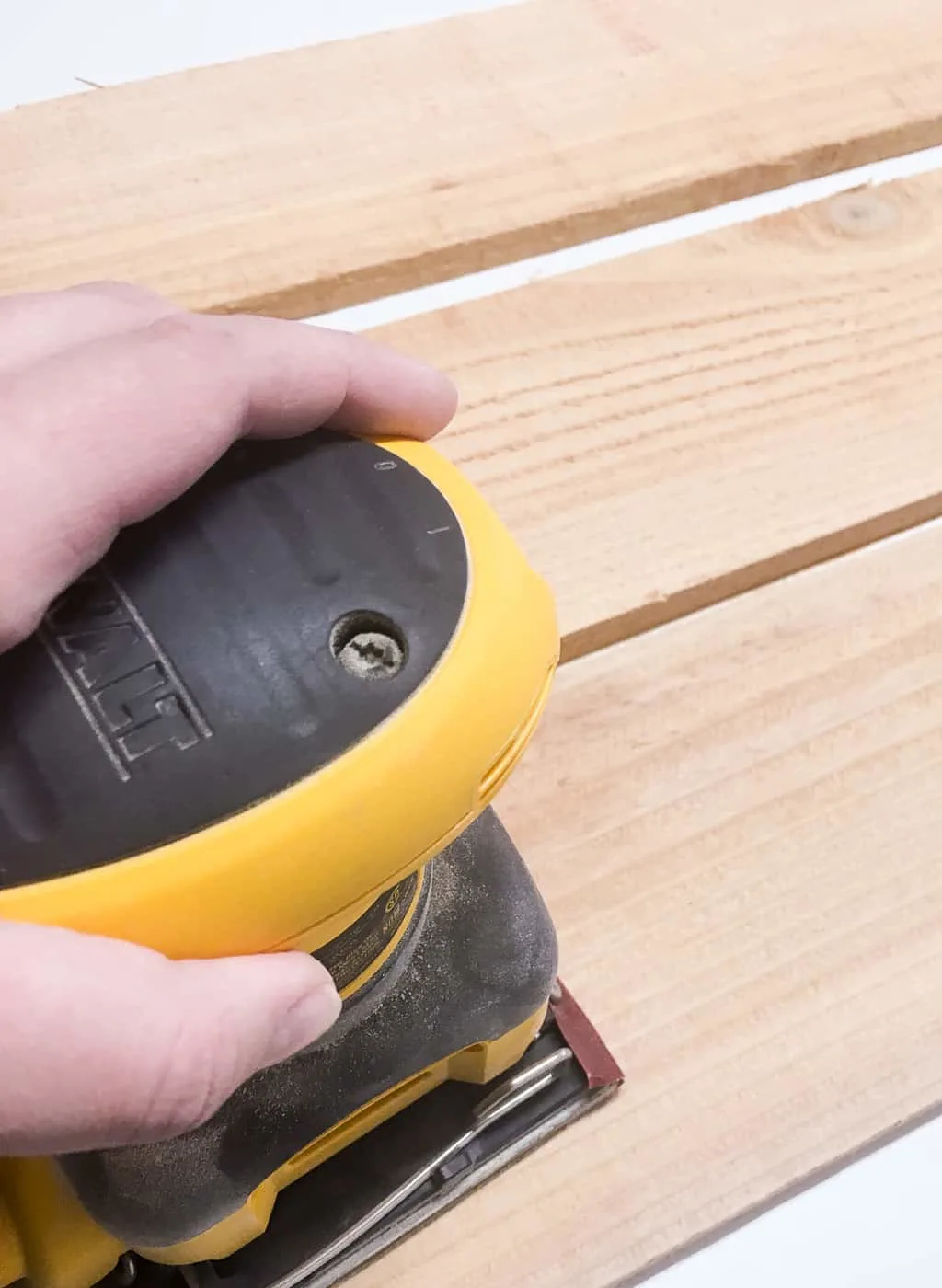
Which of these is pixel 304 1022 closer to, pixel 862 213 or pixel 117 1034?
pixel 117 1034

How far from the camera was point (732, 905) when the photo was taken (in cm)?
60

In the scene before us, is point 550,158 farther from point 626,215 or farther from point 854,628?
point 854,628

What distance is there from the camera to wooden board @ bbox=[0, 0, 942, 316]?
747 mm

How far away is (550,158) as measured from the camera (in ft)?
2.61

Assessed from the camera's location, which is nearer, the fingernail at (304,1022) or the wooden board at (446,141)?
the fingernail at (304,1022)

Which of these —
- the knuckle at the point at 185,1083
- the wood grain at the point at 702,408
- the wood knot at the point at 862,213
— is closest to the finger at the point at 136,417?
the knuckle at the point at 185,1083

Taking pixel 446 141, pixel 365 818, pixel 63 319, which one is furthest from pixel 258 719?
pixel 446 141

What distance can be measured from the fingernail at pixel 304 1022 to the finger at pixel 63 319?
8.4 inches

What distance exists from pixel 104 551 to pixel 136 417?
0.13 ft

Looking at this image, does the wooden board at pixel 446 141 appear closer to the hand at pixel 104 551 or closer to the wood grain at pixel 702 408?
the wood grain at pixel 702 408

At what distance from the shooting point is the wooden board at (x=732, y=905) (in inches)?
21.5

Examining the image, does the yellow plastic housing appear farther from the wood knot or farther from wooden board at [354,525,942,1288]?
the wood knot

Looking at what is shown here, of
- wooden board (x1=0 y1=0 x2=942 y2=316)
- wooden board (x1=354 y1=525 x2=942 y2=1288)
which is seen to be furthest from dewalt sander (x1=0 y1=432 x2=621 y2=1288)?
wooden board (x1=0 y1=0 x2=942 y2=316)

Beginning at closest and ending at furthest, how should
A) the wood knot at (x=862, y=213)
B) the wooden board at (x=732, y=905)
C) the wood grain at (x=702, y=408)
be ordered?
the wooden board at (x=732, y=905) → the wood grain at (x=702, y=408) → the wood knot at (x=862, y=213)
